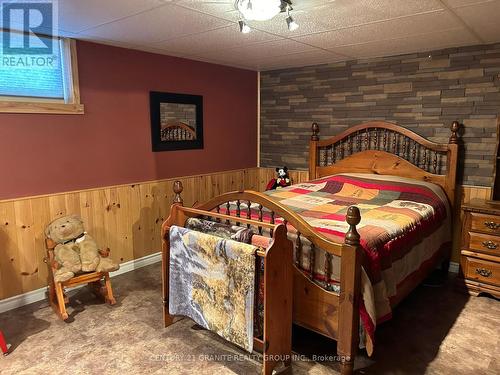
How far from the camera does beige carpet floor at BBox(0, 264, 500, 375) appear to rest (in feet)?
7.10

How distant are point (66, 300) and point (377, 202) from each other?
2.60 meters

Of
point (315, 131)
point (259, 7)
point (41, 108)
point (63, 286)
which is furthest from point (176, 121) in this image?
point (259, 7)

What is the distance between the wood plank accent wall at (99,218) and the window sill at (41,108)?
67 cm

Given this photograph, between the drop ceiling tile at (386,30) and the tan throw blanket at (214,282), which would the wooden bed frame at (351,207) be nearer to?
the tan throw blanket at (214,282)

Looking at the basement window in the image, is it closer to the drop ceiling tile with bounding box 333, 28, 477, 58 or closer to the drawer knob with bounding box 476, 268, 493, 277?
the drop ceiling tile with bounding box 333, 28, 477, 58

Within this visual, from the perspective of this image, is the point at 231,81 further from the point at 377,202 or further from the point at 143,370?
the point at 143,370

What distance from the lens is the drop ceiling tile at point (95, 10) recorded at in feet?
7.02

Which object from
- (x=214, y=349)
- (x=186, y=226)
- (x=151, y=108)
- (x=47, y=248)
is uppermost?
(x=151, y=108)

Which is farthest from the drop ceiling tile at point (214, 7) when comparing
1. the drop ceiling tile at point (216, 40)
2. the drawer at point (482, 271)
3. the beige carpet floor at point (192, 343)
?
the drawer at point (482, 271)

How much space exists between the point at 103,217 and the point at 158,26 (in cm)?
174

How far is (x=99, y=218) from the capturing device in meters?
3.37

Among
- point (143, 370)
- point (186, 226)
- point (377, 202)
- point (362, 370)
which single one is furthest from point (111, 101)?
point (362, 370)

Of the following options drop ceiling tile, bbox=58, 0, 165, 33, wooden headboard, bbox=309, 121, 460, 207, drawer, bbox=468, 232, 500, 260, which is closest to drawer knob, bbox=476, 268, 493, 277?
drawer, bbox=468, 232, 500, 260

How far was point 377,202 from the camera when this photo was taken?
10.3 feet
